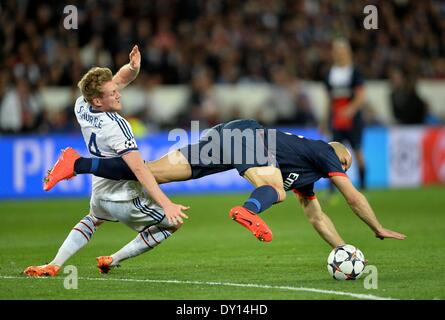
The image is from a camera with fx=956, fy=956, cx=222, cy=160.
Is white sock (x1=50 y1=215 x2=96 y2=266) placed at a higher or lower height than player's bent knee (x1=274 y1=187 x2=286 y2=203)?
lower

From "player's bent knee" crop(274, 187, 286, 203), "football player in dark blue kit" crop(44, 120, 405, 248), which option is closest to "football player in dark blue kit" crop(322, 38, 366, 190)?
"football player in dark blue kit" crop(44, 120, 405, 248)

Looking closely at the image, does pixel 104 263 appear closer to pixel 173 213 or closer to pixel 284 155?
pixel 173 213

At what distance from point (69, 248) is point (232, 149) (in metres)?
1.62

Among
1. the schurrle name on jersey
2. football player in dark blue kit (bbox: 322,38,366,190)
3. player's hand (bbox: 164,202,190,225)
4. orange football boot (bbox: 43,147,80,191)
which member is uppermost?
football player in dark blue kit (bbox: 322,38,366,190)

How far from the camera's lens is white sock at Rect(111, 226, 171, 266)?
26.9ft

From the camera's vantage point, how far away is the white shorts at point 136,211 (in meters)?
7.98

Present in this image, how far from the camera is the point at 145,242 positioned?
8.20 m

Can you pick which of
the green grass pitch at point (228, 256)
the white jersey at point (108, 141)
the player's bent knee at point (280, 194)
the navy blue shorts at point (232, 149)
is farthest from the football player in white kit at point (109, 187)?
the player's bent knee at point (280, 194)

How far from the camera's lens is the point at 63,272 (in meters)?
8.27

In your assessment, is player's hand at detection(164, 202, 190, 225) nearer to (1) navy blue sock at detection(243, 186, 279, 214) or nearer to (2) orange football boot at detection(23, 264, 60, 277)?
(1) navy blue sock at detection(243, 186, 279, 214)

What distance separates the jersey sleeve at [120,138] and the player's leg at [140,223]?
499mm

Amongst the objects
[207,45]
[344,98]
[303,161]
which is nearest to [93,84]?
[303,161]

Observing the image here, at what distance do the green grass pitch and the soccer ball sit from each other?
0.28 feet
